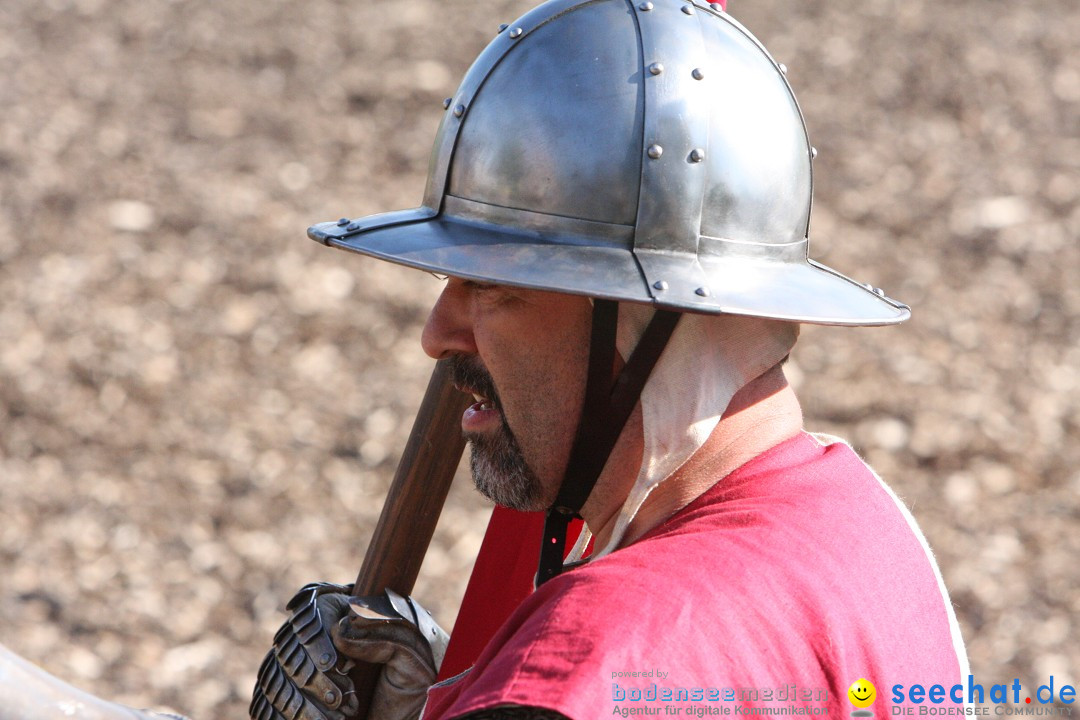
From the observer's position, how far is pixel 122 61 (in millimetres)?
8359

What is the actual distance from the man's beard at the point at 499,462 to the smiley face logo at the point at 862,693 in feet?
2.60

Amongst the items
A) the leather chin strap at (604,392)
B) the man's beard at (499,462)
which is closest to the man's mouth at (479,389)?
the man's beard at (499,462)

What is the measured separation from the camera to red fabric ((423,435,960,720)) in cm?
170

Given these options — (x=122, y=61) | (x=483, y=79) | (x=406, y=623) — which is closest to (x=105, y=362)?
(x=122, y=61)

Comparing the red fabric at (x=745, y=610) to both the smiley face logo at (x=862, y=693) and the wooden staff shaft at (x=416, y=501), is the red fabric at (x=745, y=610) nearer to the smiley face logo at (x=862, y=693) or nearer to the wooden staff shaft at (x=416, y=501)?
the smiley face logo at (x=862, y=693)

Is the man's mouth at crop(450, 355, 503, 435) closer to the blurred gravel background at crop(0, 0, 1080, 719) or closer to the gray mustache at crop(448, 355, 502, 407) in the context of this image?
the gray mustache at crop(448, 355, 502, 407)

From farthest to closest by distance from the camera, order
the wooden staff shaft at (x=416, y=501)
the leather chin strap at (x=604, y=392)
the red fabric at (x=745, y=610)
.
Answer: the wooden staff shaft at (x=416, y=501), the leather chin strap at (x=604, y=392), the red fabric at (x=745, y=610)

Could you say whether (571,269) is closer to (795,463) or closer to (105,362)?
(795,463)

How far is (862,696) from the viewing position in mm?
1831

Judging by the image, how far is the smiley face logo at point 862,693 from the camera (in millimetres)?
1815

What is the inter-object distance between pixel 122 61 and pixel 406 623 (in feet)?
22.3

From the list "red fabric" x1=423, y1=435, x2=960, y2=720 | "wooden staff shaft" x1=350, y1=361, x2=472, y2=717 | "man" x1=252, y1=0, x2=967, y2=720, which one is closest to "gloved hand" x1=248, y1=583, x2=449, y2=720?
"wooden staff shaft" x1=350, y1=361, x2=472, y2=717

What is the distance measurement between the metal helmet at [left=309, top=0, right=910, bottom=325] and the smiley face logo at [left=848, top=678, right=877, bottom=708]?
2.15 ft

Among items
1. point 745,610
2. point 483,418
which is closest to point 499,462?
point 483,418
